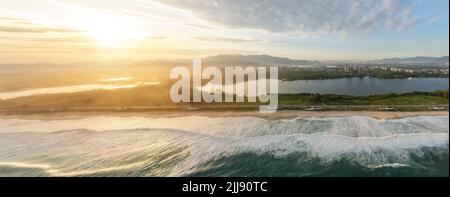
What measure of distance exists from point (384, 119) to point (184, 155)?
7587 mm

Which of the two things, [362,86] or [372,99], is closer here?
[372,99]

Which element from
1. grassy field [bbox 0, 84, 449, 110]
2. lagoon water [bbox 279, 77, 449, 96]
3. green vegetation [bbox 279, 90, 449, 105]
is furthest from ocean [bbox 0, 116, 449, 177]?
lagoon water [bbox 279, 77, 449, 96]

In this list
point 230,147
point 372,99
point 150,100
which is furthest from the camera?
point 372,99

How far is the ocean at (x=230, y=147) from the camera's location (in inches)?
212

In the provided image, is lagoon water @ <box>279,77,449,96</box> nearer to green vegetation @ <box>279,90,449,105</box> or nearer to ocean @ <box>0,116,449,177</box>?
green vegetation @ <box>279,90,449,105</box>

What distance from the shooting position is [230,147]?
672 cm

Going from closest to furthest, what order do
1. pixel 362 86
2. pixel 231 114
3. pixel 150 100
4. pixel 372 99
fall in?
pixel 231 114 → pixel 150 100 → pixel 372 99 → pixel 362 86

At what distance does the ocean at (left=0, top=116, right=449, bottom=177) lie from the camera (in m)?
5.38

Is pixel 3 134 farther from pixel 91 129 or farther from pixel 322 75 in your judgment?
pixel 322 75

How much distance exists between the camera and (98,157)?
6043 mm
